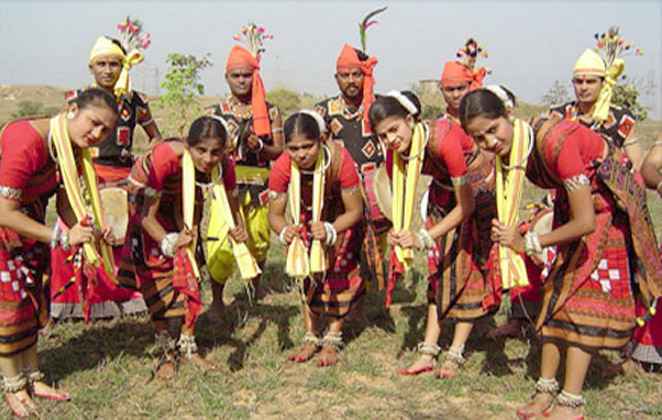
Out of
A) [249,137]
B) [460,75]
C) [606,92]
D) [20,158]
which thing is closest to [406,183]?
[460,75]

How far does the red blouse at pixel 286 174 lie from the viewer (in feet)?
14.5

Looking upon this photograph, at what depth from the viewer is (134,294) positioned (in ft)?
18.9

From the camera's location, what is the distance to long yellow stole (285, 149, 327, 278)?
4.31 m

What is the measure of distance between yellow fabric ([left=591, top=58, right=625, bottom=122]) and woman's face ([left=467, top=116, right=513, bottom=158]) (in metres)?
1.89

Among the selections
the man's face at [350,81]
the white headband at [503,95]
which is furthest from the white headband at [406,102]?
Answer: the man's face at [350,81]

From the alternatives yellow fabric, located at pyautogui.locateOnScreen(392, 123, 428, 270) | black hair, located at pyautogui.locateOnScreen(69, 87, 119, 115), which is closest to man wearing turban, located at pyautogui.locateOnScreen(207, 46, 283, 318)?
yellow fabric, located at pyautogui.locateOnScreen(392, 123, 428, 270)

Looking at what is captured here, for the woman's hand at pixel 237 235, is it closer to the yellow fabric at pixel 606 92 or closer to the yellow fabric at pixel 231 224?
the yellow fabric at pixel 231 224

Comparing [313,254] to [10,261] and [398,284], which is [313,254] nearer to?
[10,261]

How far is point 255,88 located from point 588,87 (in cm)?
289

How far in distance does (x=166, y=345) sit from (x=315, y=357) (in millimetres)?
1162

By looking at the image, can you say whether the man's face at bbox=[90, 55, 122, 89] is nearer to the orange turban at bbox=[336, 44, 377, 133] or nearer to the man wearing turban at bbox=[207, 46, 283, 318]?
the man wearing turban at bbox=[207, 46, 283, 318]

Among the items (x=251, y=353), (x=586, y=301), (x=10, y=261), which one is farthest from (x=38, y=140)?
(x=586, y=301)

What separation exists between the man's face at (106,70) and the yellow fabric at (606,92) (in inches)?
160

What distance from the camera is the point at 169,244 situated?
4.18 metres
